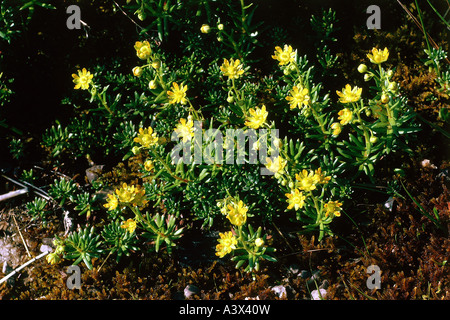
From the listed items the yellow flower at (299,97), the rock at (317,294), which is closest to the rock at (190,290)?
the rock at (317,294)

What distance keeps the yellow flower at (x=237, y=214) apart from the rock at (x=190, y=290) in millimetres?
793

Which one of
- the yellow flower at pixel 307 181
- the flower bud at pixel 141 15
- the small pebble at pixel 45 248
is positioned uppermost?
the flower bud at pixel 141 15

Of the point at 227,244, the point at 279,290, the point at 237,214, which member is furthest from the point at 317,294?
the point at 237,214

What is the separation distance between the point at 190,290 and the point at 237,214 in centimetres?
84

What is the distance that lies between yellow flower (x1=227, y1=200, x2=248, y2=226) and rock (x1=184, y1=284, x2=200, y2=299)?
0.79 metres

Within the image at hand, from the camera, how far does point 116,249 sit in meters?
3.16

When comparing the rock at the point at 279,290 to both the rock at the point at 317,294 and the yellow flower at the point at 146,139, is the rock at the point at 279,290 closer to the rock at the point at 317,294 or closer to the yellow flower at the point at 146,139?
the rock at the point at 317,294

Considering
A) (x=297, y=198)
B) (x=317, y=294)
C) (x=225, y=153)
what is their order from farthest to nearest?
(x=225, y=153), (x=317, y=294), (x=297, y=198)

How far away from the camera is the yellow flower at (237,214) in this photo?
2627 mm

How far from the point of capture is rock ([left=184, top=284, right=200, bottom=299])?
10.3ft

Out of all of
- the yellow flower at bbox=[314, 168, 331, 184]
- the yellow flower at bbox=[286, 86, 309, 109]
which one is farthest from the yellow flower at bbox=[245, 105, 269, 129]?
the yellow flower at bbox=[314, 168, 331, 184]

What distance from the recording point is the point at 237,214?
267cm

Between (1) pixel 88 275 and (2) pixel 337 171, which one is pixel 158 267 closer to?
(1) pixel 88 275

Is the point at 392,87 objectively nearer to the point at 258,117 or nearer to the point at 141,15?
the point at 258,117
